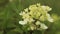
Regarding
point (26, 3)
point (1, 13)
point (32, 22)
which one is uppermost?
point (26, 3)

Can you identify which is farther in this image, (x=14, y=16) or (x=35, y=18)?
(x=14, y=16)

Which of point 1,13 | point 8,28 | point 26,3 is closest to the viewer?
point 8,28

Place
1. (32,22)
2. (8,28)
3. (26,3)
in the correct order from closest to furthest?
(32,22) → (8,28) → (26,3)

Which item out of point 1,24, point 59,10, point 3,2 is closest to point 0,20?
point 1,24

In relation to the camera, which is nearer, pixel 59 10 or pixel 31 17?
pixel 31 17

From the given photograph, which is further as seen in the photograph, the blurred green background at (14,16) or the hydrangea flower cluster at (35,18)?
the blurred green background at (14,16)

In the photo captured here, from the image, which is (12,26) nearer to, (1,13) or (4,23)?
(4,23)

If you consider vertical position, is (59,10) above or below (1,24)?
above

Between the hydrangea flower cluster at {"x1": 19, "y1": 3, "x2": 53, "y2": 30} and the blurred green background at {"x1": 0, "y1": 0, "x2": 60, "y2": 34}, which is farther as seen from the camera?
the blurred green background at {"x1": 0, "y1": 0, "x2": 60, "y2": 34}
